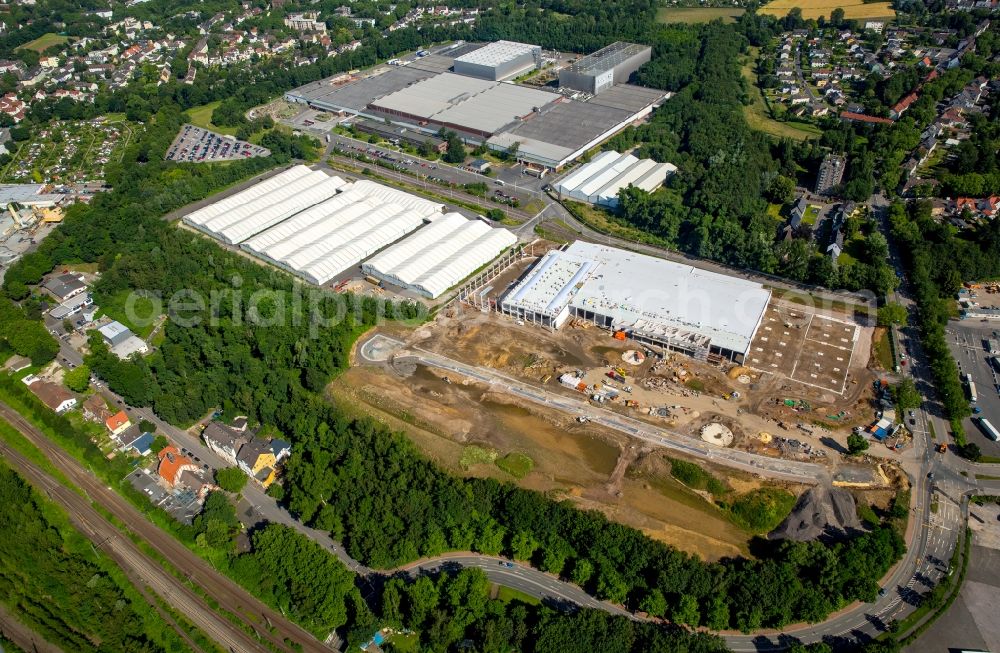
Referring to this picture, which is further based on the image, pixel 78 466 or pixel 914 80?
pixel 914 80

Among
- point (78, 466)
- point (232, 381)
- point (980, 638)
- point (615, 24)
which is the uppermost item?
point (615, 24)

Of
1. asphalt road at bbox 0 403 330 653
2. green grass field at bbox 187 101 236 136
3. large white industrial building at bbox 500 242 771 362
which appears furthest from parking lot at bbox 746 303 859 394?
green grass field at bbox 187 101 236 136

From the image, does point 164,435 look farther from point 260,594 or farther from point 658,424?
point 658,424

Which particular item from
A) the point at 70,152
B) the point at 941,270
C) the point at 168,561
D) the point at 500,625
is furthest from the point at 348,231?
the point at 941,270

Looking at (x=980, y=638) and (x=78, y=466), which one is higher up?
(x=980, y=638)

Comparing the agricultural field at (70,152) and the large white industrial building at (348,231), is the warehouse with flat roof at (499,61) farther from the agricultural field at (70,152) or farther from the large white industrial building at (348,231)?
the agricultural field at (70,152)

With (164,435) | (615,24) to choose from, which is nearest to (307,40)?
(615,24)

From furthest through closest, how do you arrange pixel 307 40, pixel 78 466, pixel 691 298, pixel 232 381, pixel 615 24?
pixel 307 40 < pixel 615 24 < pixel 691 298 < pixel 232 381 < pixel 78 466

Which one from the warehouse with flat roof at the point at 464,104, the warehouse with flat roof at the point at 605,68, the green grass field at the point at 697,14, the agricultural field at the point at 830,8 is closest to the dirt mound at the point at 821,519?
the warehouse with flat roof at the point at 464,104

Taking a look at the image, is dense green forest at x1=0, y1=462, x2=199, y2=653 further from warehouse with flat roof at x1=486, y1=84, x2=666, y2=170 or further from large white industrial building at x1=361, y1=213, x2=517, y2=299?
warehouse with flat roof at x1=486, y1=84, x2=666, y2=170

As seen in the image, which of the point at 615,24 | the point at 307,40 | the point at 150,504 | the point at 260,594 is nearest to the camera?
the point at 260,594
